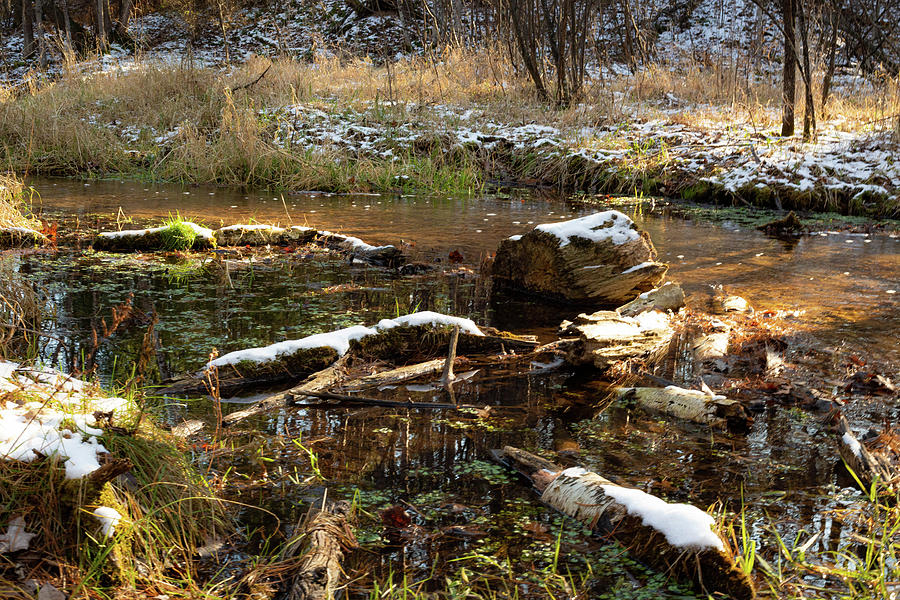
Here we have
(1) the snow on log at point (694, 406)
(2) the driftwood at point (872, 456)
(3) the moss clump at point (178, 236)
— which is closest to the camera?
(2) the driftwood at point (872, 456)

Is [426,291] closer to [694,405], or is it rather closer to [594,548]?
[694,405]

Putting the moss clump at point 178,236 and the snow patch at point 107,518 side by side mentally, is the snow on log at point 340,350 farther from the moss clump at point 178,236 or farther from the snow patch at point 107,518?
the moss clump at point 178,236

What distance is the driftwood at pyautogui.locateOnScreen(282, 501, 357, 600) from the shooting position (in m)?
2.13

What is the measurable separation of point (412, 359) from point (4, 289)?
2650mm

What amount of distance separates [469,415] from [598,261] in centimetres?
270

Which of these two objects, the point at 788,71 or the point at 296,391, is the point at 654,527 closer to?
the point at 296,391

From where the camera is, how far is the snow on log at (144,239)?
7423mm

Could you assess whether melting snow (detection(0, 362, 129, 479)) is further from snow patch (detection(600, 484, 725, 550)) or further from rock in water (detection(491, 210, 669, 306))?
rock in water (detection(491, 210, 669, 306))

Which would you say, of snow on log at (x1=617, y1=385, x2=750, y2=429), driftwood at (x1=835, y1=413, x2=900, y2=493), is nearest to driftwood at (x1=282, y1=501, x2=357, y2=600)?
snow on log at (x1=617, y1=385, x2=750, y2=429)

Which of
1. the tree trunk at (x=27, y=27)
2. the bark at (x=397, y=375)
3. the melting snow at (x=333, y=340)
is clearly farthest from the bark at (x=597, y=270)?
the tree trunk at (x=27, y=27)

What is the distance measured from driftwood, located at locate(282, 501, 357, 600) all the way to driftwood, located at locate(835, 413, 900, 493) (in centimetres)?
194

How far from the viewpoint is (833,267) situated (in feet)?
23.6

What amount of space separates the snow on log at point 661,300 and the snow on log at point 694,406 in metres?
1.64

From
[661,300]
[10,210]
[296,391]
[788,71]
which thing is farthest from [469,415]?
[788,71]
